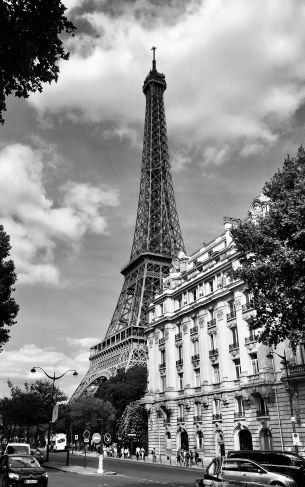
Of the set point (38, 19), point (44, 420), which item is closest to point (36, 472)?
point (38, 19)

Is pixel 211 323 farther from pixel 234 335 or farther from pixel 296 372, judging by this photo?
pixel 296 372

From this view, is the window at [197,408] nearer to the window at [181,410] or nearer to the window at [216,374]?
the window at [181,410]

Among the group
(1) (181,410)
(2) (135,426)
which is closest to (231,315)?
(1) (181,410)

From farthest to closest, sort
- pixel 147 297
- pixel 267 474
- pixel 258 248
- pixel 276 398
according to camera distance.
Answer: pixel 147 297 → pixel 276 398 → pixel 258 248 → pixel 267 474

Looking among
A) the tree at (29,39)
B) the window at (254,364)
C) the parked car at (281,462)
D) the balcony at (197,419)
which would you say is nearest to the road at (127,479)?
the parked car at (281,462)

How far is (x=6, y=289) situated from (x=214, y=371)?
1127 inches

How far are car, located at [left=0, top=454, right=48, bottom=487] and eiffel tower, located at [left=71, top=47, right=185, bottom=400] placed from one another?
79.9 metres

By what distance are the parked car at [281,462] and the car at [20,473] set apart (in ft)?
27.7

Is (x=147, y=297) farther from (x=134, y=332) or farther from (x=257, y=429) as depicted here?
(x=257, y=429)

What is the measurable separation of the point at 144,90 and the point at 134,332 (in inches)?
3811

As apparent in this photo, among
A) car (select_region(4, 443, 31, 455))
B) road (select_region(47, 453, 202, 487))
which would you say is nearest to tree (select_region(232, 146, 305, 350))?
road (select_region(47, 453, 202, 487))

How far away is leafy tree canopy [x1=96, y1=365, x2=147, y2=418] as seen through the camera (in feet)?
281

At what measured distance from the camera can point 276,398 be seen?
4209 cm

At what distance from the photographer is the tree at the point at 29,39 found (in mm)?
9406
